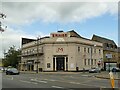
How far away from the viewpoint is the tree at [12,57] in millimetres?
110575

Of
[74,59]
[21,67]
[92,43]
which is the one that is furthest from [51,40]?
[21,67]

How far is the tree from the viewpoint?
111 metres

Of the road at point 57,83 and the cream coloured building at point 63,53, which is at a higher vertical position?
the cream coloured building at point 63,53

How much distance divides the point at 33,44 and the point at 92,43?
1831cm

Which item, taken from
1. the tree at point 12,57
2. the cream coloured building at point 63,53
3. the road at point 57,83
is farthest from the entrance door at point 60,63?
the road at point 57,83

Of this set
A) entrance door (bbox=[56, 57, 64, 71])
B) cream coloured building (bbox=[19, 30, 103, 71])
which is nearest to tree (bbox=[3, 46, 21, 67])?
cream coloured building (bbox=[19, 30, 103, 71])

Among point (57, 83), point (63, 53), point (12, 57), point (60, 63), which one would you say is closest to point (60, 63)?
point (60, 63)

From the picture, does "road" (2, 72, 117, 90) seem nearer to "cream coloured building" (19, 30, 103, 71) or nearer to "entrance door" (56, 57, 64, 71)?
"cream coloured building" (19, 30, 103, 71)

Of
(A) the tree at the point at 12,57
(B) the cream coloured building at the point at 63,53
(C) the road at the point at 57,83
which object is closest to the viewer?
(C) the road at the point at 57,83

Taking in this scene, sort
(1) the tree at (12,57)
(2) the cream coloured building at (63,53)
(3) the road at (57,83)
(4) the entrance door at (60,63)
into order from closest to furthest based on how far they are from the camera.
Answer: (3) the road at (57,83) → (2) the cream coloured building at (63,53) → (4) the entrance door at (60,63) → (1) the tree at (12,57)

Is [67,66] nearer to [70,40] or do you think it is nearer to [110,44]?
[70,40]

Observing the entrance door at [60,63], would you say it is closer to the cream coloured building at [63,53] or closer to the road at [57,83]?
the cream coloured building at [63,53]

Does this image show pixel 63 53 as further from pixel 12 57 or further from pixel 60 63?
pixel 12 57

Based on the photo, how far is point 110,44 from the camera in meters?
108
